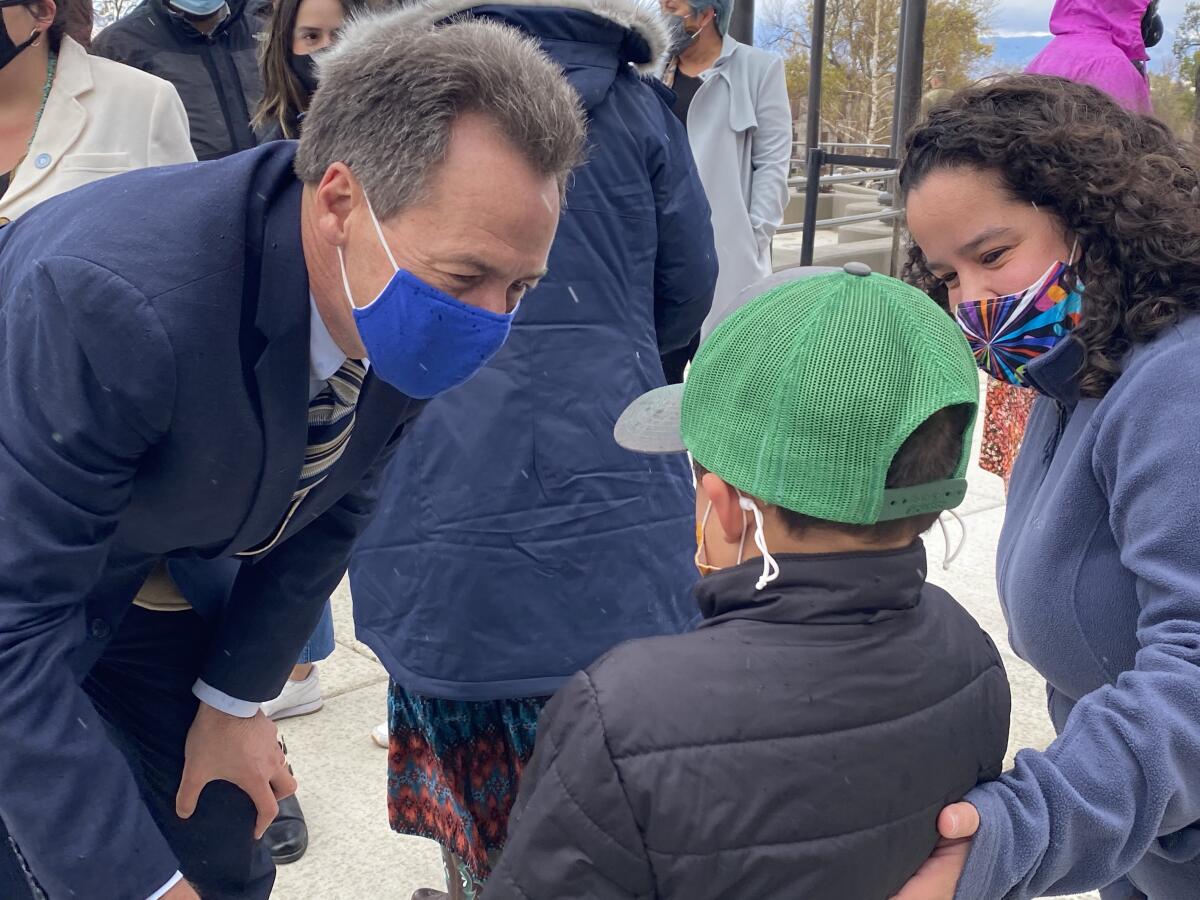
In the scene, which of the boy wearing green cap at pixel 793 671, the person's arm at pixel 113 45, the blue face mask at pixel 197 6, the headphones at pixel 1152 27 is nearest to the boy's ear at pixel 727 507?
the boy wearing green cap at pixel 793 671

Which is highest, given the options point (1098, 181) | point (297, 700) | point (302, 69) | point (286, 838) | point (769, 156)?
point (1098, 181)

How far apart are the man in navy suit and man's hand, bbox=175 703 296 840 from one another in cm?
3

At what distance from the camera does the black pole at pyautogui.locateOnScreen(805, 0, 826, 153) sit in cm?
911

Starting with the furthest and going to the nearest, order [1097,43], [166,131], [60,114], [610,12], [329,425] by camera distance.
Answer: [1097,43], [166,131], [60,114], [610,12], [329,425]

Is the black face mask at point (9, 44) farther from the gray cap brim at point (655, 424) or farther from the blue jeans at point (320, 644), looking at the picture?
the gray cap brim at point (655, 424)

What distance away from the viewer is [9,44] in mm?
2699

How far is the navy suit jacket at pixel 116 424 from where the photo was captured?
145 cm

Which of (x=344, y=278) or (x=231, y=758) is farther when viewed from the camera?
(x=231, y=758)

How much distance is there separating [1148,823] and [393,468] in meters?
1.57

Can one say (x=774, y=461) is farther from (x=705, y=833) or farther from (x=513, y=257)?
(x=513, y=257)

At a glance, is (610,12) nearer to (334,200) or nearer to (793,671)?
(334,200)

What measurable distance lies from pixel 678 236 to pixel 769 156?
2.40 metres

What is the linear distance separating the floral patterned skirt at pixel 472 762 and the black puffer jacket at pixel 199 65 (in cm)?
223

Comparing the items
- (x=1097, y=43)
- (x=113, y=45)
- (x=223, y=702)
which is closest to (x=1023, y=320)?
(x=223, y=702)
